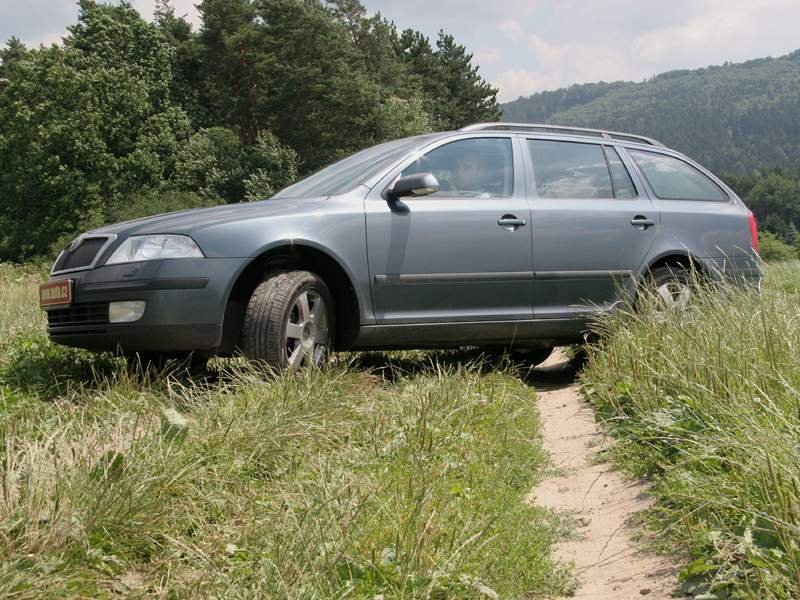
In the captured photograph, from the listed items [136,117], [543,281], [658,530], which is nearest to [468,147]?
[543,281]

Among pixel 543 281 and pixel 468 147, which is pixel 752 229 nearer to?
pixel 543 281

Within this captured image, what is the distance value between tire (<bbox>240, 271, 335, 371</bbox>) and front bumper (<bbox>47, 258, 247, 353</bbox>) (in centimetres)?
19

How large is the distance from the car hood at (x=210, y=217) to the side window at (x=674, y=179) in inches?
119

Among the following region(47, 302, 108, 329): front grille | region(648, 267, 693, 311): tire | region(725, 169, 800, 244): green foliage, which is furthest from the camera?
region(725, 169, 800, 244): green foliage

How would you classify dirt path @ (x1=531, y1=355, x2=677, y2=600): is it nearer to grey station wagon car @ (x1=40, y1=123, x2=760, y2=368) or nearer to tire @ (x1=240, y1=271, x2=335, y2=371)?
grey station wagon car @ (x1=40, y1=123, x2=760, y2=368)

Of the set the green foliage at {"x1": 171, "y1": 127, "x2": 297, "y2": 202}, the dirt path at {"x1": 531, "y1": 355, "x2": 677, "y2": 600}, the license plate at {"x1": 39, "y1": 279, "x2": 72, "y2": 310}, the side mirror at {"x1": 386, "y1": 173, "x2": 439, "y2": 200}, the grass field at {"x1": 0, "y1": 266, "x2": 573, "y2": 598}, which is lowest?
the dirt path at {"x1": 531, "y1": 355, "x2": 677, "y2": 600}

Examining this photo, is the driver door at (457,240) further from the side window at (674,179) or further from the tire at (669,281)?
the side window at (674,179)

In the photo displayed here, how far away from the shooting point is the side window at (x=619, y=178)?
288 inches

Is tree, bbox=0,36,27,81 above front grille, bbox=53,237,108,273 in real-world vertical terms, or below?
above

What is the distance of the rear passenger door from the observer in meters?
6.74

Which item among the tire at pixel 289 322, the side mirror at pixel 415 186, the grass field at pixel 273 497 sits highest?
the side mirror at pixel 415 186

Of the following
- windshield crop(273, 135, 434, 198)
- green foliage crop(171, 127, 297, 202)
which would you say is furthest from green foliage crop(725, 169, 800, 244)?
windshield crop(273, 135, 434, 198)

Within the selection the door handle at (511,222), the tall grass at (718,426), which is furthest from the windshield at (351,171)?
the tall grass at (718,426)

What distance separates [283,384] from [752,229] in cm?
483
